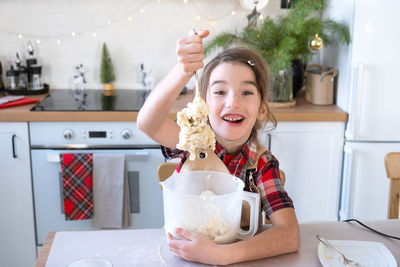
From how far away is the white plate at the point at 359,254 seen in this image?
3.26 ft

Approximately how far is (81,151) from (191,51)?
133 centimetres

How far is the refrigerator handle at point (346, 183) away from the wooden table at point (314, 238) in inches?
39.4

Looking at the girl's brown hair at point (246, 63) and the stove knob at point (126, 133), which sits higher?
the girl's brown hair at point (246, 63)

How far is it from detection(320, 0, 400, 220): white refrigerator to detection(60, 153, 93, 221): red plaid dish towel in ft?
4.01

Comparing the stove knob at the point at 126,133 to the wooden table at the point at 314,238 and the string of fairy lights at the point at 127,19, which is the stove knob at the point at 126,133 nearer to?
the string of fairy lights at the point at 127,19

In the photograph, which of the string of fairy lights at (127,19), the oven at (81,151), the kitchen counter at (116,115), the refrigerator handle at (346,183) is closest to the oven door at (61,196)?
the oven at (81,151)

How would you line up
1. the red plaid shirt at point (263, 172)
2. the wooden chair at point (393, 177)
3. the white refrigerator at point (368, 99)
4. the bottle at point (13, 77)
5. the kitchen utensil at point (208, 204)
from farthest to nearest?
the bottle at point (13, 77)
the white refrigerator at point (368, 99)
the wooden chair at point (393, 177)
the red plaid shirt at point (263, 172)
the kitchen utensil at point (208, 204)

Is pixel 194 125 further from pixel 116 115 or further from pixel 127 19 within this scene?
pixel 127 19

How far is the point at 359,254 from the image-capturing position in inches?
40.5

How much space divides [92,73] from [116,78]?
5.4 inches

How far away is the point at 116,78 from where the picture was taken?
271 cm

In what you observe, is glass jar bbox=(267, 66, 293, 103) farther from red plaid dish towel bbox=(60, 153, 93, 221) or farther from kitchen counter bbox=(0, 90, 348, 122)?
red plaid dish towel bbox=(60, 153, 93, 221)

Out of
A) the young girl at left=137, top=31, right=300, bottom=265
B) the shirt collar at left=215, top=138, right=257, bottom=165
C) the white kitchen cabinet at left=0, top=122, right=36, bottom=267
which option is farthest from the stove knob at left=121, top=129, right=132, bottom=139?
the shirt collar at left=215, top=138, right=257, bottom=165

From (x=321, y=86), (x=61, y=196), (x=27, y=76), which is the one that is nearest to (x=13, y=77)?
(x=27, y=76)
